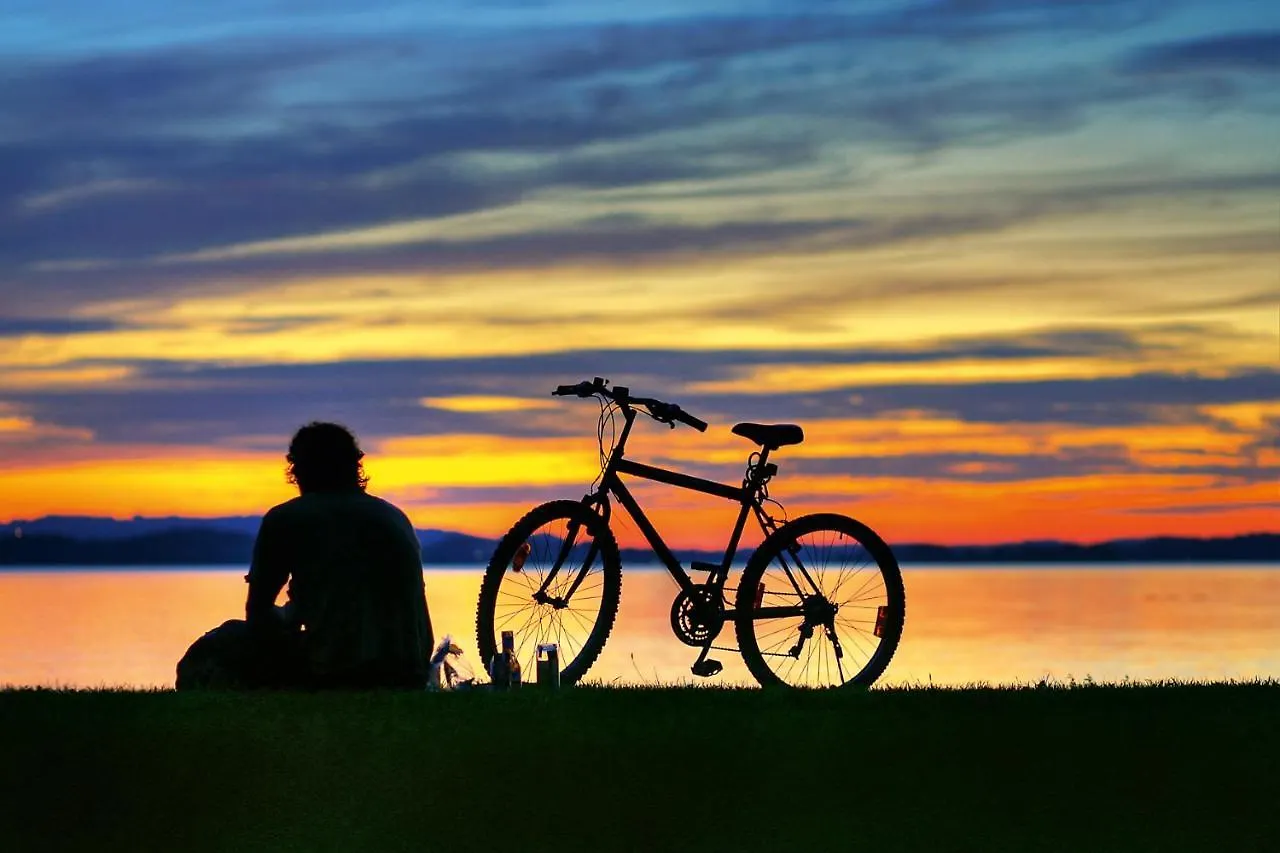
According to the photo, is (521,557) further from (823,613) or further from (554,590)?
(823,613)

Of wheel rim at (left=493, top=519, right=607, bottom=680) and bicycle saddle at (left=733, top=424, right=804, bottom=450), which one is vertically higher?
bicycle saddle at (left=733, top=424, right=804, bottom=450)

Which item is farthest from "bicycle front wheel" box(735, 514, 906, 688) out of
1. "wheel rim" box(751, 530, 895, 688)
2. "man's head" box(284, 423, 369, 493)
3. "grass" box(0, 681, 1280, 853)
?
"man's head" box(284, 423, 369, 493)

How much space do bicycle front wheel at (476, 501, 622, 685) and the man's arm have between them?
1.54m

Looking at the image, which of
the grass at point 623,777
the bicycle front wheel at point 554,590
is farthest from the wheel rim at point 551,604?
the grass at point 623,777

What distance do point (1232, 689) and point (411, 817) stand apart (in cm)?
524

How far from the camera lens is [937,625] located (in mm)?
81500

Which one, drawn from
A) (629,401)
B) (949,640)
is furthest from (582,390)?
(949,640)

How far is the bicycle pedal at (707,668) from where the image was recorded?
10930 mm

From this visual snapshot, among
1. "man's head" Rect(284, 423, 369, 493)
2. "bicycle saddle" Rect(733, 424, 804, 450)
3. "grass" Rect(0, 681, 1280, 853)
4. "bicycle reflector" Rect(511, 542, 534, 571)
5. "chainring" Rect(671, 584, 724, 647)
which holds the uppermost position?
"bicycle saddle" Rect(733, 424, 804, 450)

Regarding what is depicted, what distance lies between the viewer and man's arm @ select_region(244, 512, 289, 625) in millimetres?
9578

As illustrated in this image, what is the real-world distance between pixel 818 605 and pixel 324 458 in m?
3.41

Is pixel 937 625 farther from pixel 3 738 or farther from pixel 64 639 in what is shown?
pixel 3 738

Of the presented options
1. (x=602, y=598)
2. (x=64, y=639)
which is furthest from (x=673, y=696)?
(x=64, y=639)

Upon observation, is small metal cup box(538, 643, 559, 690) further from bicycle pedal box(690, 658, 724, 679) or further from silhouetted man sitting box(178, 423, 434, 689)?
bicycle pedal box(690, 658, 724, 679)
